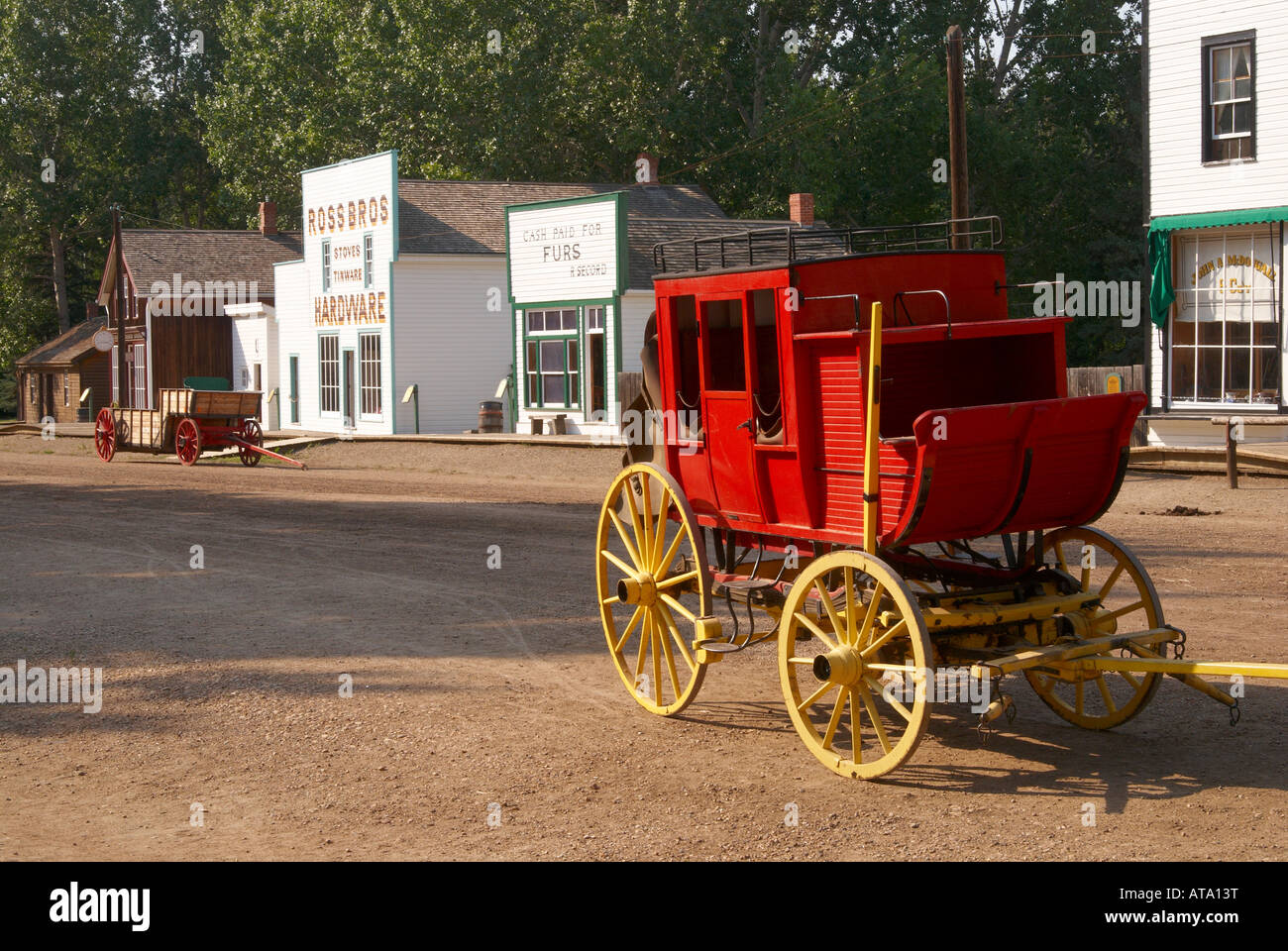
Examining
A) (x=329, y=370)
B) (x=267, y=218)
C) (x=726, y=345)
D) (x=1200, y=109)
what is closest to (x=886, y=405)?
(x=726, y=345)

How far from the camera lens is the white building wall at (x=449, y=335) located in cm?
3784

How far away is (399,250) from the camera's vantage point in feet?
123

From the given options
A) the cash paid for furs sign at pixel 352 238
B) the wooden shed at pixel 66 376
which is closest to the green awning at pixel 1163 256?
the cash paid for furs sign at pixel 352 238

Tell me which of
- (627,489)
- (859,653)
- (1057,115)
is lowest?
(859,653)

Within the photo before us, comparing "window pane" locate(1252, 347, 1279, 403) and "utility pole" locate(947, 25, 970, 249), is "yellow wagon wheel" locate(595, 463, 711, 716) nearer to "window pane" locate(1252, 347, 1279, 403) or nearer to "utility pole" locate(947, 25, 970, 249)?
"utility pole" locate(947, 25, 970, 249)

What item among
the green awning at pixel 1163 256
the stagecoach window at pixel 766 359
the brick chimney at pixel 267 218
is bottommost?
the stagecoach window at pixel 766 359

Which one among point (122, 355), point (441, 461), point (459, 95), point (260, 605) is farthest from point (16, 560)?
point (459, 95)

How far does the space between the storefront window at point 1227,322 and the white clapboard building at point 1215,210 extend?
0.02 metres

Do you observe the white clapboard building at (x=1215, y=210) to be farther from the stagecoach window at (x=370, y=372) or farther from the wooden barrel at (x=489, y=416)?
the stagecoach window at (x=370, y=372)

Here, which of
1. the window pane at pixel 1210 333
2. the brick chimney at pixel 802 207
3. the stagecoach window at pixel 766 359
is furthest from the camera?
the brick chimney at pixel 802 207

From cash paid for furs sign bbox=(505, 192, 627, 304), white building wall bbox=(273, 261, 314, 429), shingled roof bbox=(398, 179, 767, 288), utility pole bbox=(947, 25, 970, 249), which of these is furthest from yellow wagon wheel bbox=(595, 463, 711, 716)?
white building wall bbox=(273, 261, 314, 429)

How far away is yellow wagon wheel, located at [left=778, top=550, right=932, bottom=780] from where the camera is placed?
6.66 metres
